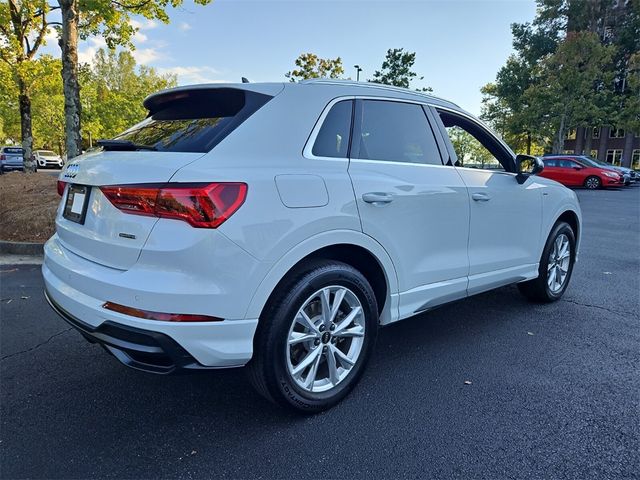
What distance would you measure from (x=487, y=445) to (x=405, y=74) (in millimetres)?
27988

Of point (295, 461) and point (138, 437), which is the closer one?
point (295, 461)

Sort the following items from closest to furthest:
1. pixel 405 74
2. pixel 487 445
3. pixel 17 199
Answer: pixel 487 445 → pixel 17 199 → pixel 405 74

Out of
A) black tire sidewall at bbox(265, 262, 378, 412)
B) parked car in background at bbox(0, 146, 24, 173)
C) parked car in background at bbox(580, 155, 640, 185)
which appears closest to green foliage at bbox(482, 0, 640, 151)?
parked car in background at bbox(580, 155, 640, 185)

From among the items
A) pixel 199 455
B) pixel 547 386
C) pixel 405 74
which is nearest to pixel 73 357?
pixel 199 455

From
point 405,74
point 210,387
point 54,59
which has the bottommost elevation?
point 210,387

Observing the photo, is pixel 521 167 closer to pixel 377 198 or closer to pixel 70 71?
pixel 377 198

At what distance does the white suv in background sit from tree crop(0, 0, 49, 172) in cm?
1357

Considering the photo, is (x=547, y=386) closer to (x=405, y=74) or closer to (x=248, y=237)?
(x=248, y=237)

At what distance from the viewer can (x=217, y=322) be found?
202 cm

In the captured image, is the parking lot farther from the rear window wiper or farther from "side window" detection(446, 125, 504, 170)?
"side window" detection(446, 125, 504, 170)

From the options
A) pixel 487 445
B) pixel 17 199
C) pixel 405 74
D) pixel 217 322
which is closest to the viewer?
pixel 217 322

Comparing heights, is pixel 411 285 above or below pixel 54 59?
below

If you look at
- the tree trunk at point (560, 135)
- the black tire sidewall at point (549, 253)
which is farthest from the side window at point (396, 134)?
the tree trunk at point (560, 135)

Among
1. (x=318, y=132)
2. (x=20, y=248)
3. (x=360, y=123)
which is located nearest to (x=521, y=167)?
(x=360, y=123)
